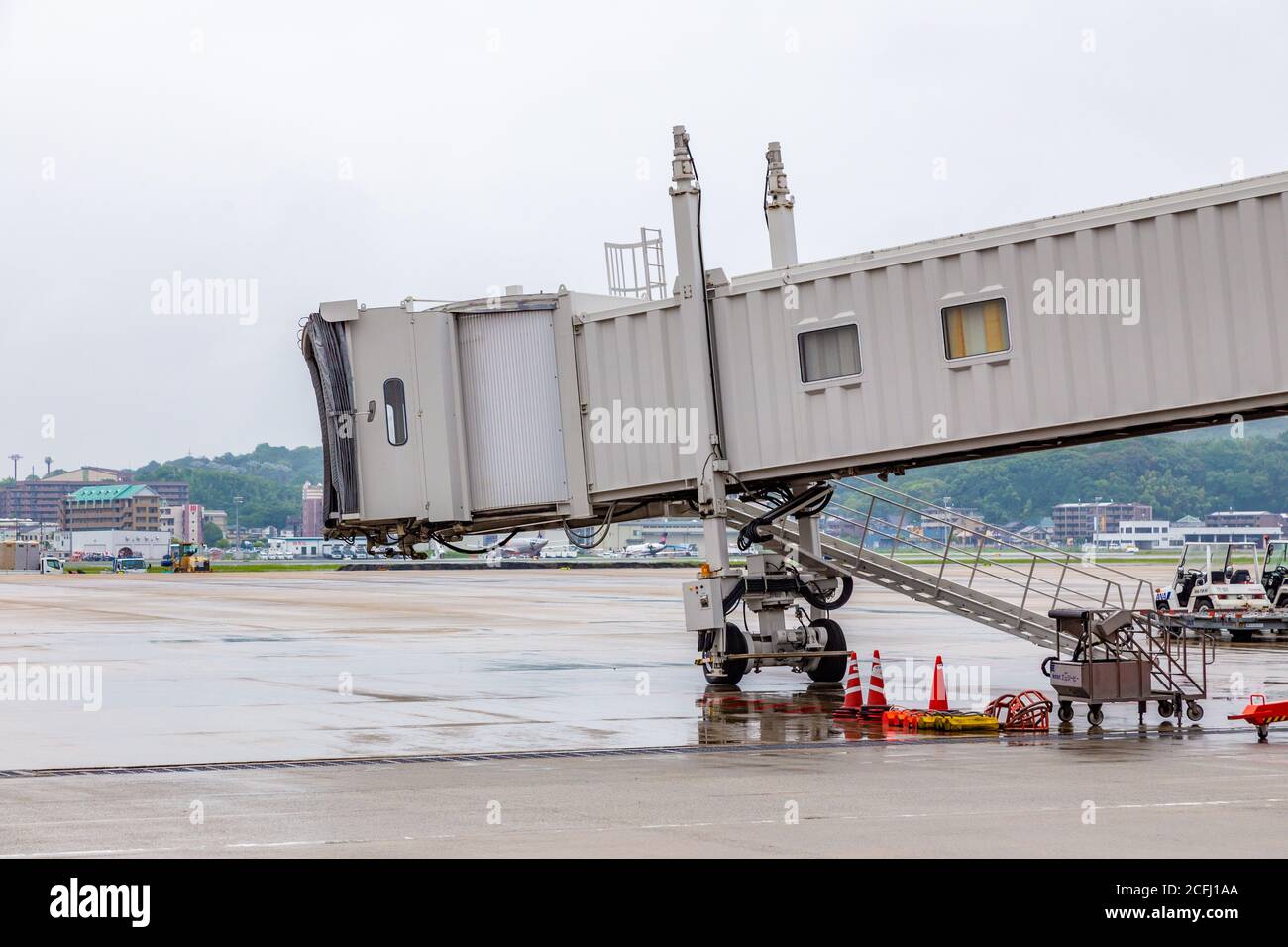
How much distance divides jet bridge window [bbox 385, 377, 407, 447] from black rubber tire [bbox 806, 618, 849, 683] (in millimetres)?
7560

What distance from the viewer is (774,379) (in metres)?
22.1

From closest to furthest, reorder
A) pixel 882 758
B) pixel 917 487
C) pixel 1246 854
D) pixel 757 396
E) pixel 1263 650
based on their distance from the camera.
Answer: pixel 1246 854
pixel 882 758
pixel 757 396
pixel 1263 650
pixel 917 487

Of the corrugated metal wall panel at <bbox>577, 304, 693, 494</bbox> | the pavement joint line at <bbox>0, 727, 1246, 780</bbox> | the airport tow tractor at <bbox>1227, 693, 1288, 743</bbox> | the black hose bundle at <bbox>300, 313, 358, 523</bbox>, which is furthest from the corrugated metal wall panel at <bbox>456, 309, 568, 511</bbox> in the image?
the airport tow tractor at <bbox>1227, 693, 1288, 743</bbox>

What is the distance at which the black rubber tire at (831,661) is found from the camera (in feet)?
83.3

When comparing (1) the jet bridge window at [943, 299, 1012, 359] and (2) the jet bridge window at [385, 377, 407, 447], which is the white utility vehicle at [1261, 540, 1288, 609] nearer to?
(1) the jet bridge window at [943, 299, 1012, 359]

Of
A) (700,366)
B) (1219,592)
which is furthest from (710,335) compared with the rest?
(1219,592)

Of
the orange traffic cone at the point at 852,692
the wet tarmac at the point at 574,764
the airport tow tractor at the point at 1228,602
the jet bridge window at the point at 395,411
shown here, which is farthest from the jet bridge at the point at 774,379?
the airport tow tractor at the point at 1228,602

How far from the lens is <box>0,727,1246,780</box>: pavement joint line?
14.9m

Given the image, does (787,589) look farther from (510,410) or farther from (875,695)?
(510,410)

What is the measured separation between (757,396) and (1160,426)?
5.76m

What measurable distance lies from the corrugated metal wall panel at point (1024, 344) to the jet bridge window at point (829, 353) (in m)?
0.16
